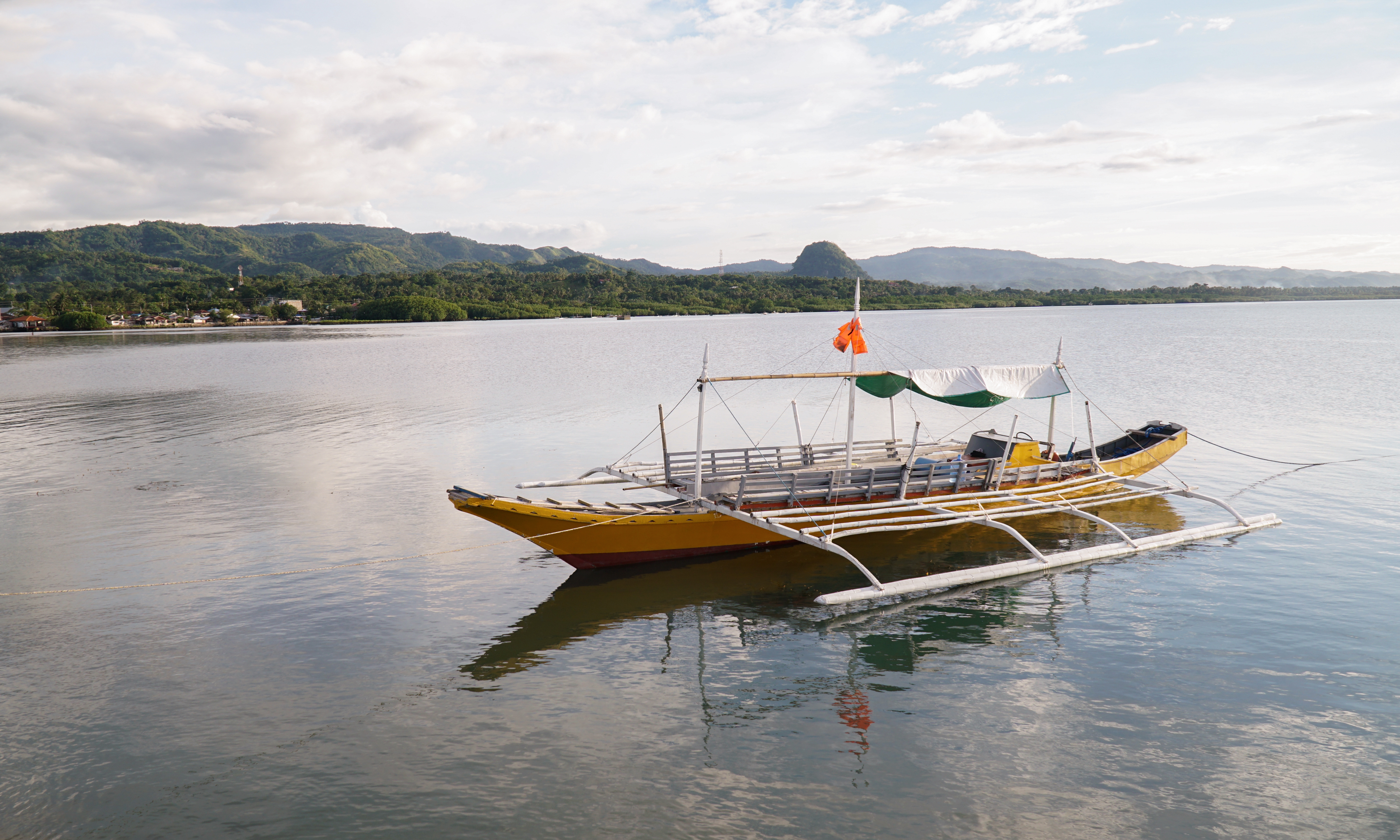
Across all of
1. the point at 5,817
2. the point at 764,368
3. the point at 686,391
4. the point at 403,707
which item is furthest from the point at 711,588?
the point at 764,368

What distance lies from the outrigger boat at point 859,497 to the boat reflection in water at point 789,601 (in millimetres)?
441

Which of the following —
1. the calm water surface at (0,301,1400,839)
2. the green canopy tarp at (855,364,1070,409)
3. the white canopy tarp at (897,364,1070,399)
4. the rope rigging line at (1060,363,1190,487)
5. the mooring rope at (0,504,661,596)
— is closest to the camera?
the calm water surface at (0,301,1400,839)

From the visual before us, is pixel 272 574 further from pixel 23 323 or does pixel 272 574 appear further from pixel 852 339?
pixel 23 323

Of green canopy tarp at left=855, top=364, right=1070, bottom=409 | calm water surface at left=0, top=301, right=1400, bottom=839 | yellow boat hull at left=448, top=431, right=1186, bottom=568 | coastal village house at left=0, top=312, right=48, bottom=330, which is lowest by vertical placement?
calm water surface at left=0, top=301, right=1400, bottom=839

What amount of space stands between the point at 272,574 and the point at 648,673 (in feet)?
32.0

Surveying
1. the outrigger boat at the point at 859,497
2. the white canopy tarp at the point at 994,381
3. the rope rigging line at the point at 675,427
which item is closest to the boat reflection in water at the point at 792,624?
the outrigger boat at the point at 859,497

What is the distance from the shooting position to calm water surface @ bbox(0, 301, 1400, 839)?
9.27m

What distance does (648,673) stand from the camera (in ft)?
41.7

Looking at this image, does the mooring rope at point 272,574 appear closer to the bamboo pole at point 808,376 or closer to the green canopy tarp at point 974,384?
the bamboo pole at point 808,376

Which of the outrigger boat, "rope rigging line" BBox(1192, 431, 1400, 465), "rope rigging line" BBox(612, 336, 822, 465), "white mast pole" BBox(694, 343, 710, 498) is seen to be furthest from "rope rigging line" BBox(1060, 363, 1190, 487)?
"rope rigging line" BBox(612, 336, 822, 465)

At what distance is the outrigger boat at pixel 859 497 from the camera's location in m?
16.7

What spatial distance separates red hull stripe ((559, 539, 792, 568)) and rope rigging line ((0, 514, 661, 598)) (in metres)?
0.94

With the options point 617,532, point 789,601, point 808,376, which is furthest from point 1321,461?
point 617,532

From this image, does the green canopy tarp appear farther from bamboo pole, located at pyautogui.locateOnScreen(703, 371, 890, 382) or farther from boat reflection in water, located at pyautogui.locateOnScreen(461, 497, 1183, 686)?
boat reflection in water, located at pyautogui.locateOnScreen(461, 497, 1183, 686)
